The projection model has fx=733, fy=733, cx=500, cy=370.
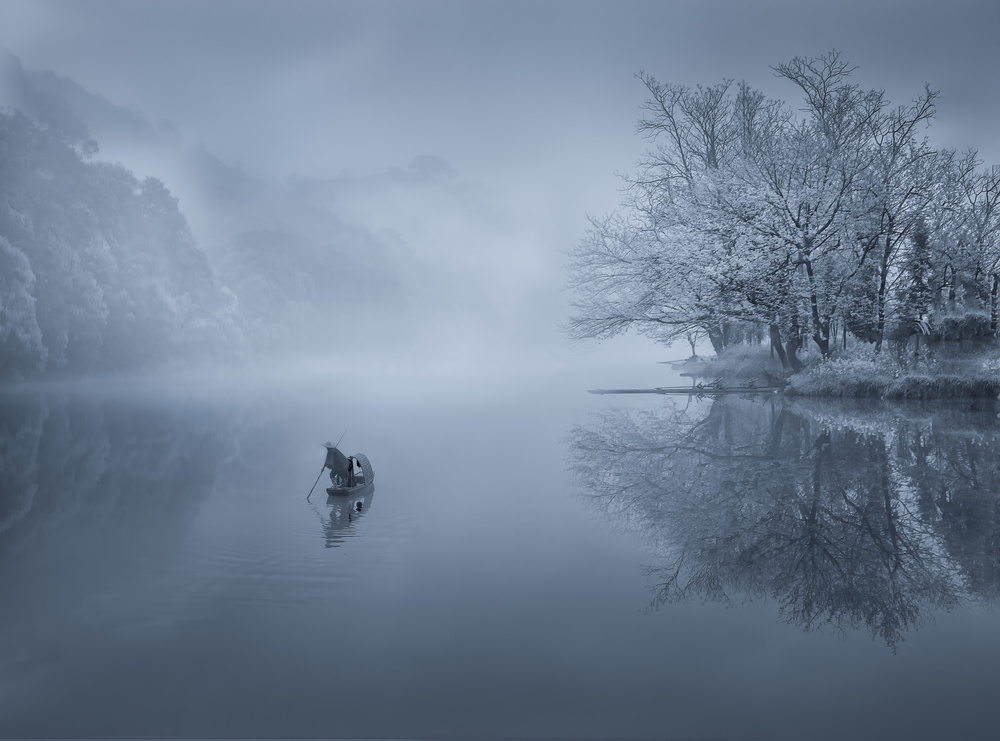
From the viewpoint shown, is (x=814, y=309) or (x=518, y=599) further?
(x=814, y=309)

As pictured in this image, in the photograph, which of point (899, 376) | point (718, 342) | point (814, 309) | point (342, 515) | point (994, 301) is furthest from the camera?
point (718, 342)

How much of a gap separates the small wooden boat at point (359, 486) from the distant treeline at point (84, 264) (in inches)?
1415

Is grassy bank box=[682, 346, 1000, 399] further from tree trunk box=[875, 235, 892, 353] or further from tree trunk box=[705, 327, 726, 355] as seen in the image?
tree trunk box=[705, 327, 726, 355]

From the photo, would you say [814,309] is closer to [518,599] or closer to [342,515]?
[342,515]

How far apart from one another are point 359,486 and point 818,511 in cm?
585

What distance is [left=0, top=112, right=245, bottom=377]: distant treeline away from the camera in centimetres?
4078

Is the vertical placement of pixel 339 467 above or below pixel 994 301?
below

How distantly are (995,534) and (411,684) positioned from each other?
6134 mm

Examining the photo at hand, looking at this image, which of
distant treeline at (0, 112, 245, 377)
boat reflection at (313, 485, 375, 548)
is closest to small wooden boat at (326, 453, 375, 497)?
boat reflection at (313, 485, 375, 548)

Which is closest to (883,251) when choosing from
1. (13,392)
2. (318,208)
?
(13,392)

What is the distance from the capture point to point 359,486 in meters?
10.1

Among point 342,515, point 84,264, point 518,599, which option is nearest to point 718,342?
point 342,515

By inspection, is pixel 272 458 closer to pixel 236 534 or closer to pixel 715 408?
pixel 236 534

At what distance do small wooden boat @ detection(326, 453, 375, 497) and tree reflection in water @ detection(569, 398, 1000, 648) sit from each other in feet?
10.5
